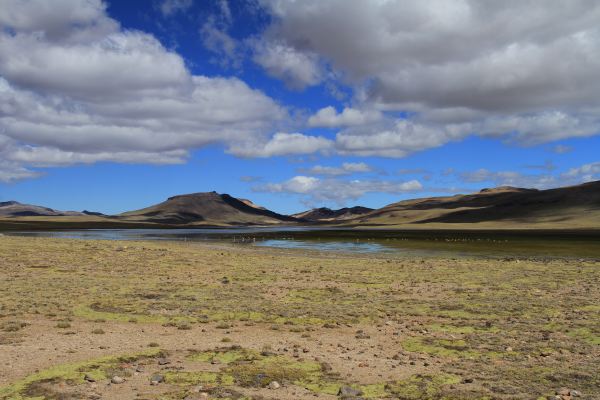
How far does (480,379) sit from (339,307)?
9767 mm

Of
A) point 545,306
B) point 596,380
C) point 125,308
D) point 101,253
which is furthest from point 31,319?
point 101,253

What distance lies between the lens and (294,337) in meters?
16.1

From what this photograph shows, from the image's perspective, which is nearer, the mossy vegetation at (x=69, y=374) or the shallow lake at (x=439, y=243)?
the mossy vegetation at (x=69, y=374)

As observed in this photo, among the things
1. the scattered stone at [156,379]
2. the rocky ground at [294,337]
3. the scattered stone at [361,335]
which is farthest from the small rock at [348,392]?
the scattered stone at [361,335]

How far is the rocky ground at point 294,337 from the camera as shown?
11.2 meters

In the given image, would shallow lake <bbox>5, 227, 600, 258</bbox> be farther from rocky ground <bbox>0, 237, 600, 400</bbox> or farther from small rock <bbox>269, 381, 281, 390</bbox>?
small rock <bbox>269, 381, 281, 390</bbox>

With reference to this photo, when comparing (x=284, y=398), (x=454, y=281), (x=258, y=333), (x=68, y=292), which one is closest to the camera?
(x=284, y=398)

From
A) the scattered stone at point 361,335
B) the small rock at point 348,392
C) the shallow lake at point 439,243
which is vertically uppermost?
the shallow lake at point 439,243

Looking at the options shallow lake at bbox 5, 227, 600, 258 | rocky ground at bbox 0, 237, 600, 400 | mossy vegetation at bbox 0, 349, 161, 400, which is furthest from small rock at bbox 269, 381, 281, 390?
shallow lake at bbox 5, 227, 600, 258

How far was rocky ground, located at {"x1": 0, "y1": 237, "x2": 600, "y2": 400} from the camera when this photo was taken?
36.8ft

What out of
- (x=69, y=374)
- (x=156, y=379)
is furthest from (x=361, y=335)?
(x=69, y=374)

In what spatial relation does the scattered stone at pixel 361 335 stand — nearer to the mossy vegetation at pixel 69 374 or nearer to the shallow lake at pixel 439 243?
the mossy vegetation at pixel 69 374

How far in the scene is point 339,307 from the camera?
21.1 metres

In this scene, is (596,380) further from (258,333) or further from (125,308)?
(125,308)
